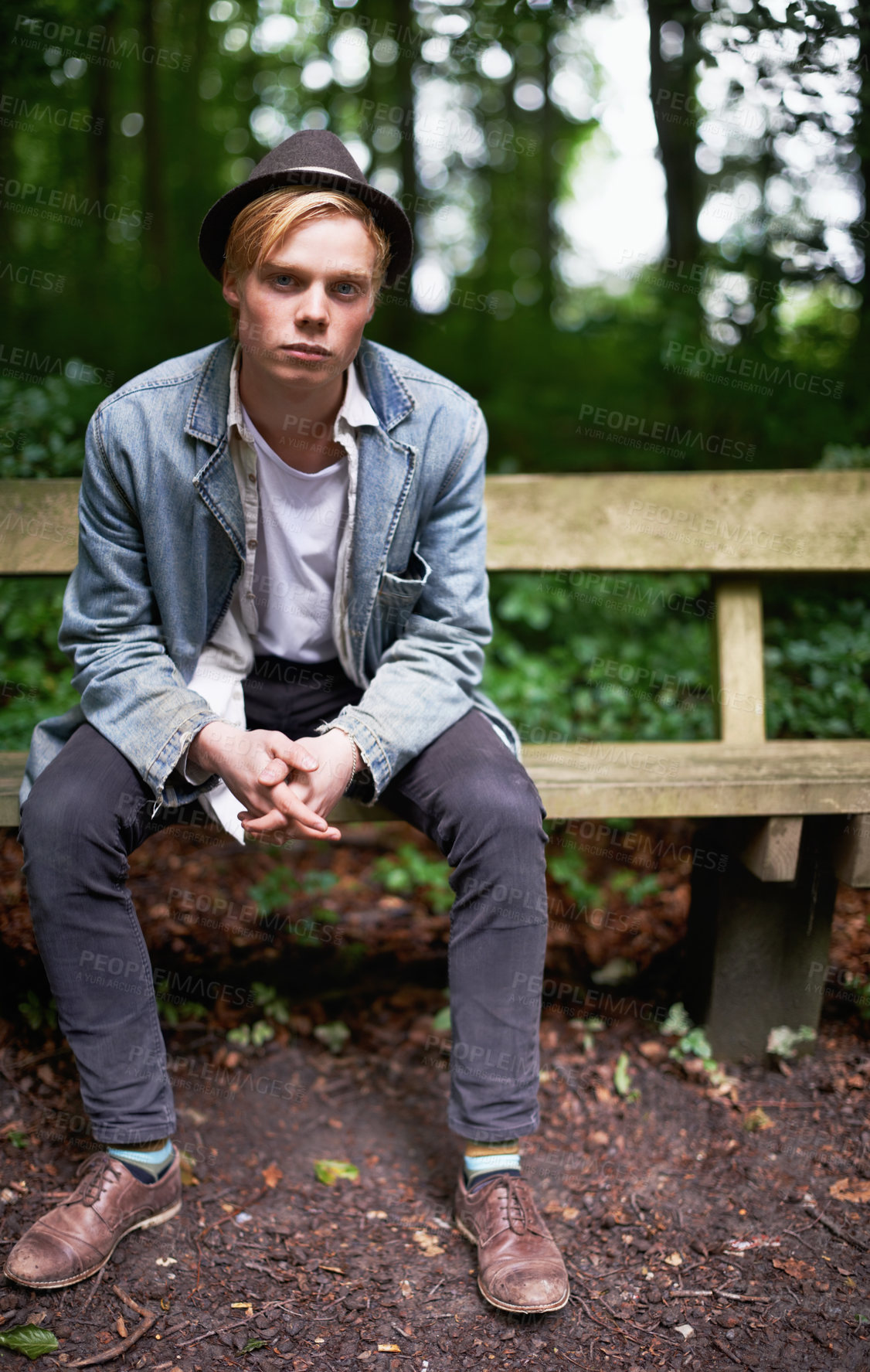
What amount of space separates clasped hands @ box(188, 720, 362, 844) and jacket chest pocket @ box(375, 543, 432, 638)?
0.37 metres

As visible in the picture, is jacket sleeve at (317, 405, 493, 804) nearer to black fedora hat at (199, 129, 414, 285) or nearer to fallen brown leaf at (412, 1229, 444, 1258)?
black fedora hat at (199, 129, 414, 285)

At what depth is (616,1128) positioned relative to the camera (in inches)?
93.8

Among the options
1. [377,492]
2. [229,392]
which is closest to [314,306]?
[229,392]

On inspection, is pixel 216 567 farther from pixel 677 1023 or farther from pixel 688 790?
pixel 677 1023

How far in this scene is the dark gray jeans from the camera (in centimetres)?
186

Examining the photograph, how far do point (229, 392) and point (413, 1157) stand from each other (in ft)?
5.70

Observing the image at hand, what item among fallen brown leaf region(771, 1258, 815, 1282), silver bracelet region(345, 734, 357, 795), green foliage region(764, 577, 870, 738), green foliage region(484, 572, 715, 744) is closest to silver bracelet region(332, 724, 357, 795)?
silver bracelet region(345, 734, 357, 795)

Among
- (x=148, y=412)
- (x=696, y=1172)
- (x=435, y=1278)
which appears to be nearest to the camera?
(x=435, y=1278)

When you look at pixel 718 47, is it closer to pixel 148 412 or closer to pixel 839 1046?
pixel 148 412

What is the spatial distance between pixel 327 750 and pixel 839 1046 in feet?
5.50

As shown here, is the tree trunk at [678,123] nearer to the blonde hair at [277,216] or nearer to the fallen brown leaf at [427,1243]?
the blonde hair at [277,216]

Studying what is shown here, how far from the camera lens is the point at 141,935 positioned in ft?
6.27

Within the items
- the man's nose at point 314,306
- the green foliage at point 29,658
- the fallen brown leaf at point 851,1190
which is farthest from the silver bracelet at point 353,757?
the green foliage at point 29,658

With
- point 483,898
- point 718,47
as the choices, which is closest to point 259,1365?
point 483,898
